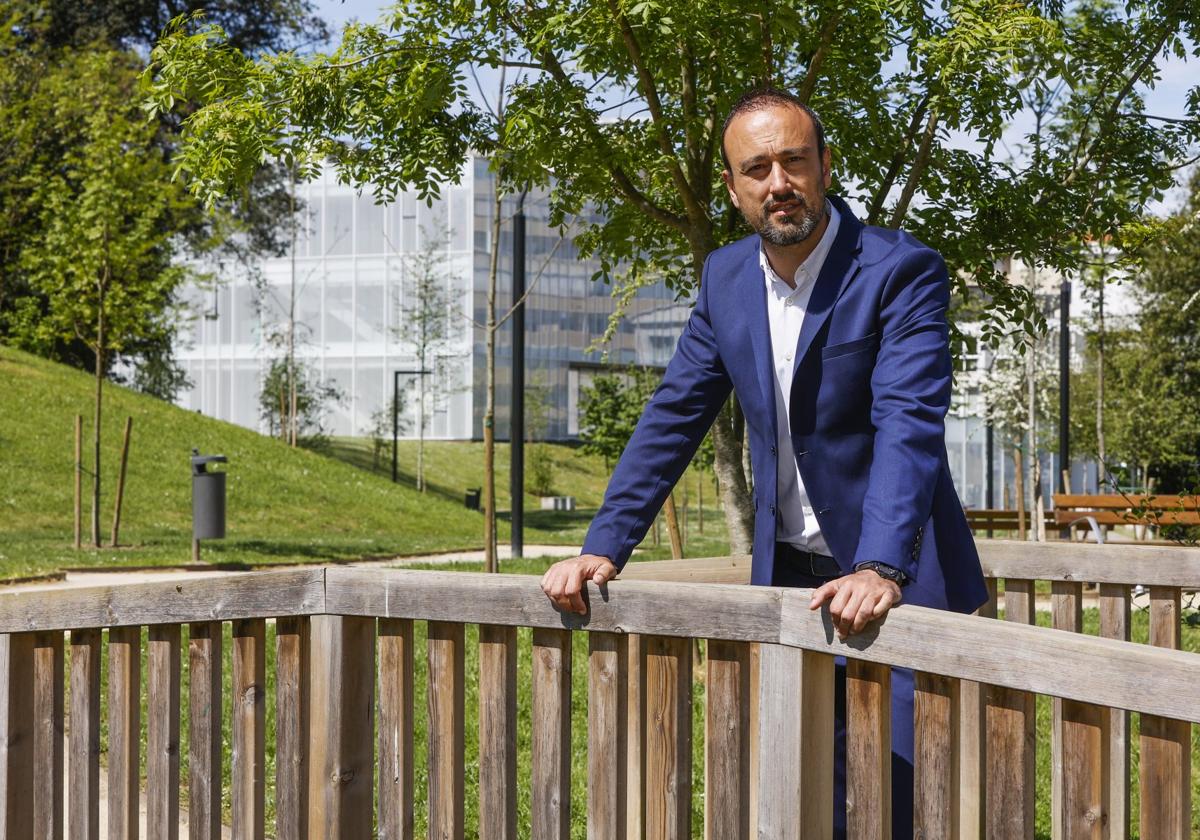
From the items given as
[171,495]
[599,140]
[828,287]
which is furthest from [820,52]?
[171,495]

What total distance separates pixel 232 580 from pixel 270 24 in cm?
3471

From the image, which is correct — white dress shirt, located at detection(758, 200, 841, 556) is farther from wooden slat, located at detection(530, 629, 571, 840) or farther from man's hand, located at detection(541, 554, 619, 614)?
wooden slat, located at detection(530, 629, 571, 840)

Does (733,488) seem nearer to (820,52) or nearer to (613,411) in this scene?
(820,52)

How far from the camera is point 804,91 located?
270 inches

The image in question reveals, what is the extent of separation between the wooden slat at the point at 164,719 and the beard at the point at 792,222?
1.81 meters

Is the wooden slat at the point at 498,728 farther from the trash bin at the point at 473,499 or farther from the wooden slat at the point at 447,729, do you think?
the trash bin at the point at 473,499

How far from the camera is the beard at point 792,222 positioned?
291 cm

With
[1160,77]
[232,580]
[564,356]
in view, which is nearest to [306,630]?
[232,580]

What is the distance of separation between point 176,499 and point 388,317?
101ft

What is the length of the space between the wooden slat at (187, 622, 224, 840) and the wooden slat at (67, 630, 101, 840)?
1.15ft

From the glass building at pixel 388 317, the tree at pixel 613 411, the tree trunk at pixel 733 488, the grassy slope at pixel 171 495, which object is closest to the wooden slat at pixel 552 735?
the tree trunk at pixel 733 488

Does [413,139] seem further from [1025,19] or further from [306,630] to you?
[306,630]

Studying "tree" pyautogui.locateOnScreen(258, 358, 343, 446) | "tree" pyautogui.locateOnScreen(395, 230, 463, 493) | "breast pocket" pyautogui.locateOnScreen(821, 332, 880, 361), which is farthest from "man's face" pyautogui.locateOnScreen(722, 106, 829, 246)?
"tree" pyautogui.locateOnScreen(258, 358, 343, 446)

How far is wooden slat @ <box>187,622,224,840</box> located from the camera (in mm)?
3422
